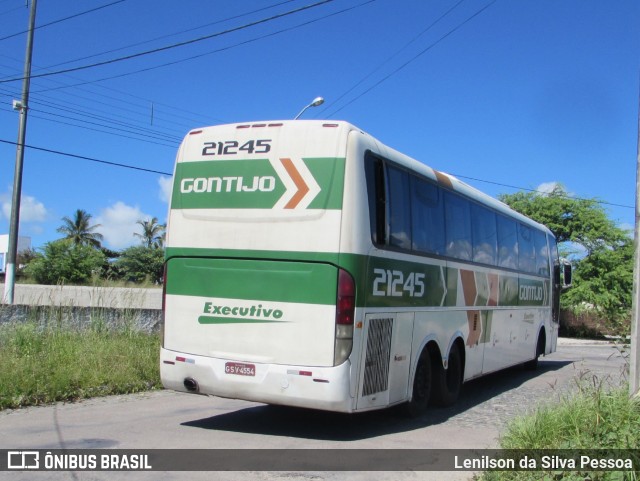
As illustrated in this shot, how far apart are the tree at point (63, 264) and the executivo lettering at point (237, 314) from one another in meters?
42.4

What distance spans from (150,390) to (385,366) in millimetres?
4625

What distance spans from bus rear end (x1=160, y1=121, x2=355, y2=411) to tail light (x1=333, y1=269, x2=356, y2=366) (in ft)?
0.04

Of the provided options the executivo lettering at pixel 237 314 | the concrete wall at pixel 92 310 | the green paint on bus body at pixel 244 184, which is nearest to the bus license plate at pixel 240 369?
the executivo lettering at pixel 237 314

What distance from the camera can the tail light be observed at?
6984 millimetres

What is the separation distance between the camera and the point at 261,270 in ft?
24.3

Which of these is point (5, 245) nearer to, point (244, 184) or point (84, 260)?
point (84, 260)

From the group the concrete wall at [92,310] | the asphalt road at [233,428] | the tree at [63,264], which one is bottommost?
the asphalt road at [233,428]

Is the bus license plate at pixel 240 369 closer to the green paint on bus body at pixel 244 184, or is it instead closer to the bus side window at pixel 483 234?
the green paint on bus body at pixel 244 184

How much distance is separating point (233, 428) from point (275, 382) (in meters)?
1.24

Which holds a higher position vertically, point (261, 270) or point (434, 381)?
point (261, 270)

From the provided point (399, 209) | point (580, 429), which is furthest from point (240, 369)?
point (580, 429)

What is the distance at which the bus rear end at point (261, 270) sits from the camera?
7.05 metres

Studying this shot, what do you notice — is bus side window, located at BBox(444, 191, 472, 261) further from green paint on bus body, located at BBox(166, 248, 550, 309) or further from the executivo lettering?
the executivo lettering

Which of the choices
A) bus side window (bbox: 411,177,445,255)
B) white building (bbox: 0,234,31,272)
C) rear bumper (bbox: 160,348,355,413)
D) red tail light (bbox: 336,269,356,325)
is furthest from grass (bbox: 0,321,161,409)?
white building (bbox: 0,234,31,272)
